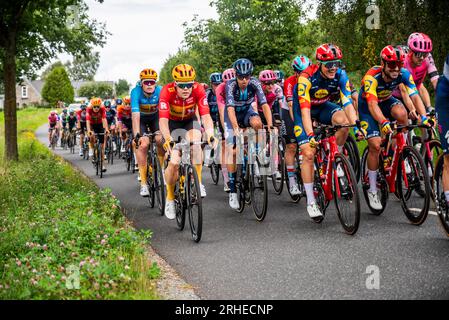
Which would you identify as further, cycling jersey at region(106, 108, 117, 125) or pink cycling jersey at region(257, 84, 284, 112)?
cycling jersey at region(106, 108, 117, 125)

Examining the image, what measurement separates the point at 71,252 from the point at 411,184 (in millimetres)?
4013

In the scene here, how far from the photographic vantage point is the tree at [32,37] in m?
15.6

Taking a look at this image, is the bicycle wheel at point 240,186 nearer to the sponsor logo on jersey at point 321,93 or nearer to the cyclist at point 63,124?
the sponsor logo on jersey at point 321,93

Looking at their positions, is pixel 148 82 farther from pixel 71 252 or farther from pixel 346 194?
pixel 71 252

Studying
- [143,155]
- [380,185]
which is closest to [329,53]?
[380,185]

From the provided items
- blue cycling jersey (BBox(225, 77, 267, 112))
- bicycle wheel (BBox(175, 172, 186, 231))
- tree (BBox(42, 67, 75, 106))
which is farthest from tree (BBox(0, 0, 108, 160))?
tree (BBox(42, 67, 75, 106))

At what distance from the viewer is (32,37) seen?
63.0 ft

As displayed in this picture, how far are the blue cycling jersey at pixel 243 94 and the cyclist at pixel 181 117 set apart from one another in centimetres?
62

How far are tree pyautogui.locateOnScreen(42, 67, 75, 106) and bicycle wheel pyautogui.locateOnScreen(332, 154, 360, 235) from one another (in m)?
119

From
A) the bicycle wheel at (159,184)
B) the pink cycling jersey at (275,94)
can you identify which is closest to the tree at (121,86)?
the pink cycling jersey at (275,94)

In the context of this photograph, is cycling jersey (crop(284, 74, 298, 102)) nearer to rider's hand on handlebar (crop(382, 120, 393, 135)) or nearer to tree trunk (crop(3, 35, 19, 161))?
rider's hand on handlebar (crop(382, 120, 393, 135))

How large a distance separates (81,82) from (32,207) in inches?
6261

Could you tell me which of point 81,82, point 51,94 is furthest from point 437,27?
point 81,82

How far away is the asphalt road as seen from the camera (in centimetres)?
494
